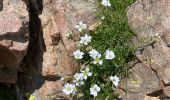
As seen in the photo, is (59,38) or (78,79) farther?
(59,38)

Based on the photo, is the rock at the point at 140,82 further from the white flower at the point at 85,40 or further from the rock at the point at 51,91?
the rock at the point at 51,91

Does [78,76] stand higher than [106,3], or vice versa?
[106,3]

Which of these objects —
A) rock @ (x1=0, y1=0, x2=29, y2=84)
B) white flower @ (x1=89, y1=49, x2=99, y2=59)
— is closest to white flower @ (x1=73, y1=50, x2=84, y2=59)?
white flower @ (x1=89, y1=49, x2=99, y2=59)

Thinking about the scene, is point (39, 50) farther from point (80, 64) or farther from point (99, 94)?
point (99, 94)

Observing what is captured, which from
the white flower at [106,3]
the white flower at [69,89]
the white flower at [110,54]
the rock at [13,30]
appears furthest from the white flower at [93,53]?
the rock at [13,30]

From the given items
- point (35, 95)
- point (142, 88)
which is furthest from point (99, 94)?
point (35, 95)

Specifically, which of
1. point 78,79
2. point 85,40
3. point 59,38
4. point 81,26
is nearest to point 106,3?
point 81,26

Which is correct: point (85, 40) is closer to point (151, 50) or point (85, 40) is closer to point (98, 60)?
point (98, 60)
